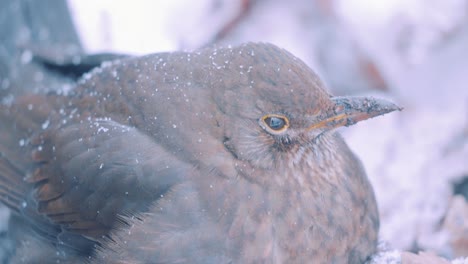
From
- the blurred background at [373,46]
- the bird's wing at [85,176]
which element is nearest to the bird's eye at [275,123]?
the bird's wing at [85,176]

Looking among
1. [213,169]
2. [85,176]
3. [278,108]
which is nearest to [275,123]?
[278,108]

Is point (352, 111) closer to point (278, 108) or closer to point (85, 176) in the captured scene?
point (278, 108)

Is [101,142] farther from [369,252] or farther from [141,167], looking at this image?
[369,252]

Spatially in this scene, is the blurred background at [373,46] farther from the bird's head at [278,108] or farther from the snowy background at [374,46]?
the bird's head at [278,108]

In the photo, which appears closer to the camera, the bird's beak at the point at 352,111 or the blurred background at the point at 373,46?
the bird's beak at the point at 352,111

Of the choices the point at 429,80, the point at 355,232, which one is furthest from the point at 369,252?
the point at 429,80

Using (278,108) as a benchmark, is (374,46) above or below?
above

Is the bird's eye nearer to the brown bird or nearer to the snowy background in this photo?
the brown bird
